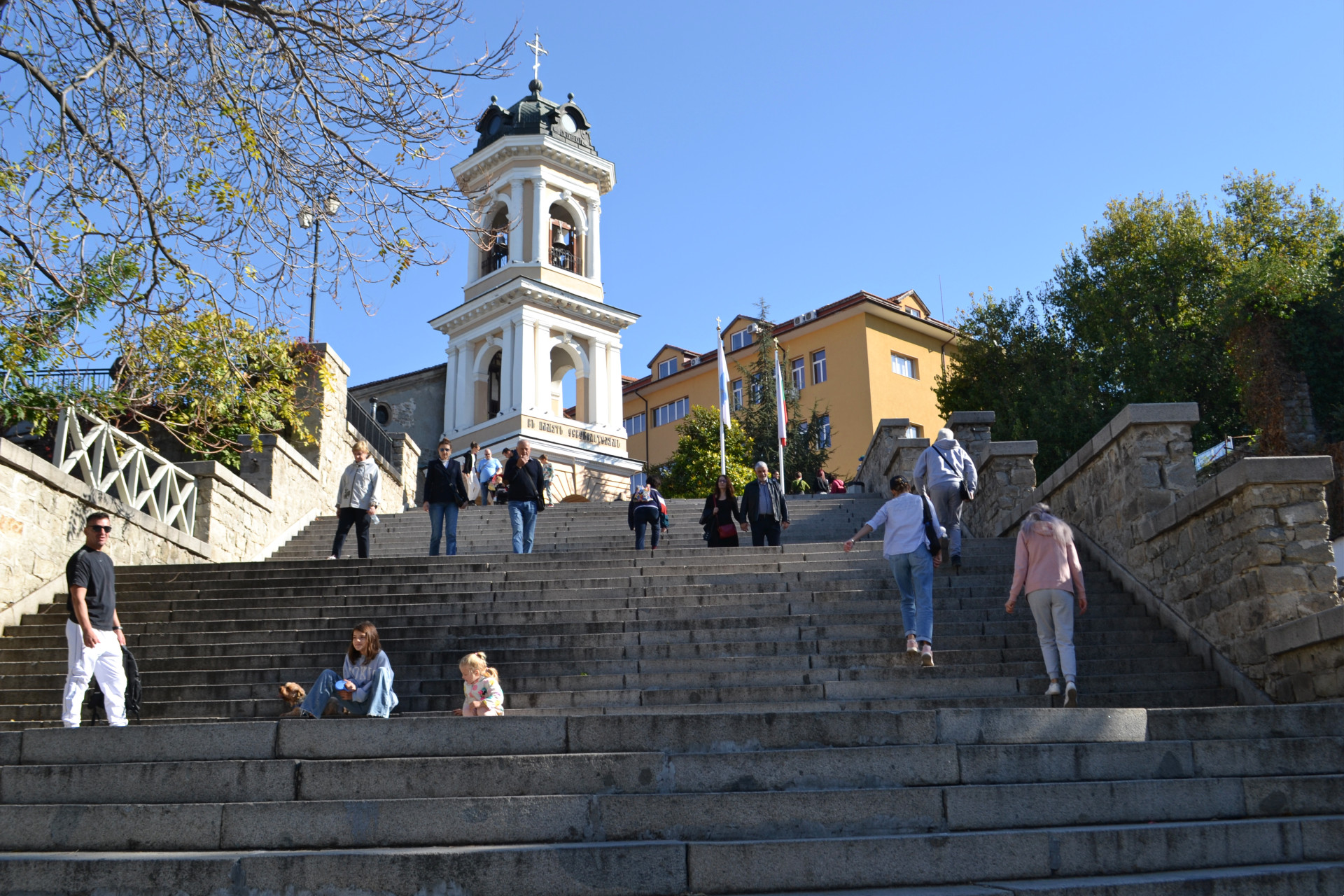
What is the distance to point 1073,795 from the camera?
17.0ft

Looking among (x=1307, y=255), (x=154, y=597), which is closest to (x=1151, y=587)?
(x=154, y=597)

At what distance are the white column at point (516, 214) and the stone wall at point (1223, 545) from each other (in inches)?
1105

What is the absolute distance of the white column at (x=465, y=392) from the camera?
124 feet

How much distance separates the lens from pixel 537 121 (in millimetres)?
38062

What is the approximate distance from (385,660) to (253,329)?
4.33 meters

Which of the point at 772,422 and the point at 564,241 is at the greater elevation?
the point at 564,241

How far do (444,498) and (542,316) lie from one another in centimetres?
2389

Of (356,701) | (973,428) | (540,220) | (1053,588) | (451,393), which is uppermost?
(540,220)

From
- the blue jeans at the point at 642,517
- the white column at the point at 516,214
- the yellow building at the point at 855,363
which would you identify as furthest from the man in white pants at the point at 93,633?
the yellow building at the point at 855,363

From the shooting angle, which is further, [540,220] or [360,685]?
[540,220]

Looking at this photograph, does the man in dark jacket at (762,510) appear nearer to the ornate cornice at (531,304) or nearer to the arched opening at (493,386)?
the ornate cornice at (531,304)

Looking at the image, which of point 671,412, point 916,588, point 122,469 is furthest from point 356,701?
point 671,412

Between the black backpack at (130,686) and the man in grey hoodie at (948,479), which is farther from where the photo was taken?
the man in grey hoodie at (948,479)

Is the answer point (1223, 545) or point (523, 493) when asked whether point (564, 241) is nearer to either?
point (523, 493)
